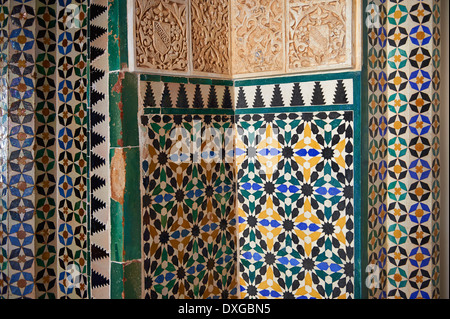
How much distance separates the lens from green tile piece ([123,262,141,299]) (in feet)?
7.28

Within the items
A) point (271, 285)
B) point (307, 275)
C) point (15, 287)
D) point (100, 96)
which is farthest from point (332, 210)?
point (15, 287)

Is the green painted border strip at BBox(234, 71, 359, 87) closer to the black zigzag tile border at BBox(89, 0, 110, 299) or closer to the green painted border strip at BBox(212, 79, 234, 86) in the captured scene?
the green painted border strip at BBox(212, 79, 234, 86)

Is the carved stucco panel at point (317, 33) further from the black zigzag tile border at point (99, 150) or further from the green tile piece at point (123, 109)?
the black zigzag tile border at point (99, 150)

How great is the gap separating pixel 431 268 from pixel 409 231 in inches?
8.2

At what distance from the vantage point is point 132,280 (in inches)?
88.3

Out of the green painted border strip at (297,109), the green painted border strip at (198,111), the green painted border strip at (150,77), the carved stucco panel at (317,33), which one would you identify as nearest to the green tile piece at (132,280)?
the green painted border strip at (198,111)

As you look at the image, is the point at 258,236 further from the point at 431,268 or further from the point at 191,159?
the point at 431,268

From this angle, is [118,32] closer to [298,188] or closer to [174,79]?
[174,79]

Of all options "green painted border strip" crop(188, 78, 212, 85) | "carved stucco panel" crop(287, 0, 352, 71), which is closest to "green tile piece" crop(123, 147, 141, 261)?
"green painted border strip" crop(188, 78, 212, 85)

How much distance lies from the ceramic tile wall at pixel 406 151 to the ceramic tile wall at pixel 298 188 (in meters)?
0.21

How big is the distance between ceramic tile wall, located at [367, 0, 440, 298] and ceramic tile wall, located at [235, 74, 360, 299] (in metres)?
0.21

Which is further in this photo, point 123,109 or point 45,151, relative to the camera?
point 45,151

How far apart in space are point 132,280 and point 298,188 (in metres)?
0.90

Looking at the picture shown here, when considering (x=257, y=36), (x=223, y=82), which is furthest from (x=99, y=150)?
(x=257, y=36)
